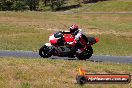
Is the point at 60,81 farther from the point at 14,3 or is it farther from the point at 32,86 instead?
the point at 14,3

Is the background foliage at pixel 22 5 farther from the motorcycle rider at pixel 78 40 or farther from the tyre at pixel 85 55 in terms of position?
the motorcycle rider at pixel 78 40

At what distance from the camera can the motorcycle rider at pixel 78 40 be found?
22272mm

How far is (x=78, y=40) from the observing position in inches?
887

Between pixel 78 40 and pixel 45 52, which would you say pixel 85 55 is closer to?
pixel 78 40

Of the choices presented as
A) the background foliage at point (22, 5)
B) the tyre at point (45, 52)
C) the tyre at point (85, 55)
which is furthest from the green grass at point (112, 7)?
the tyre at point (45, 52)

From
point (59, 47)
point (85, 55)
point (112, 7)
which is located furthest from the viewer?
point (112, 7)

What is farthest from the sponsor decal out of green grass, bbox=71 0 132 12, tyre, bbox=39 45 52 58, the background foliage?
the background foliage

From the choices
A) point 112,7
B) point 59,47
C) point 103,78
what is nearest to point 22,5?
point 112,7

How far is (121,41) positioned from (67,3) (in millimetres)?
86500

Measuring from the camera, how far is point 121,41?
4116cm

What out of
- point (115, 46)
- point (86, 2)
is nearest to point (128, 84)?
point (115, 46)

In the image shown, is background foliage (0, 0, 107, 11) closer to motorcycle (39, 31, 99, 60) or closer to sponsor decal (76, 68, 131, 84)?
motorcycle (39, 31, 99, 60)

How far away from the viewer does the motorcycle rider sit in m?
22.3

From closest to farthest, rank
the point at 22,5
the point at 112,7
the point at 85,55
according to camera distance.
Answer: the point at 85,55 → the point at 112,7 → the point at 22,5
